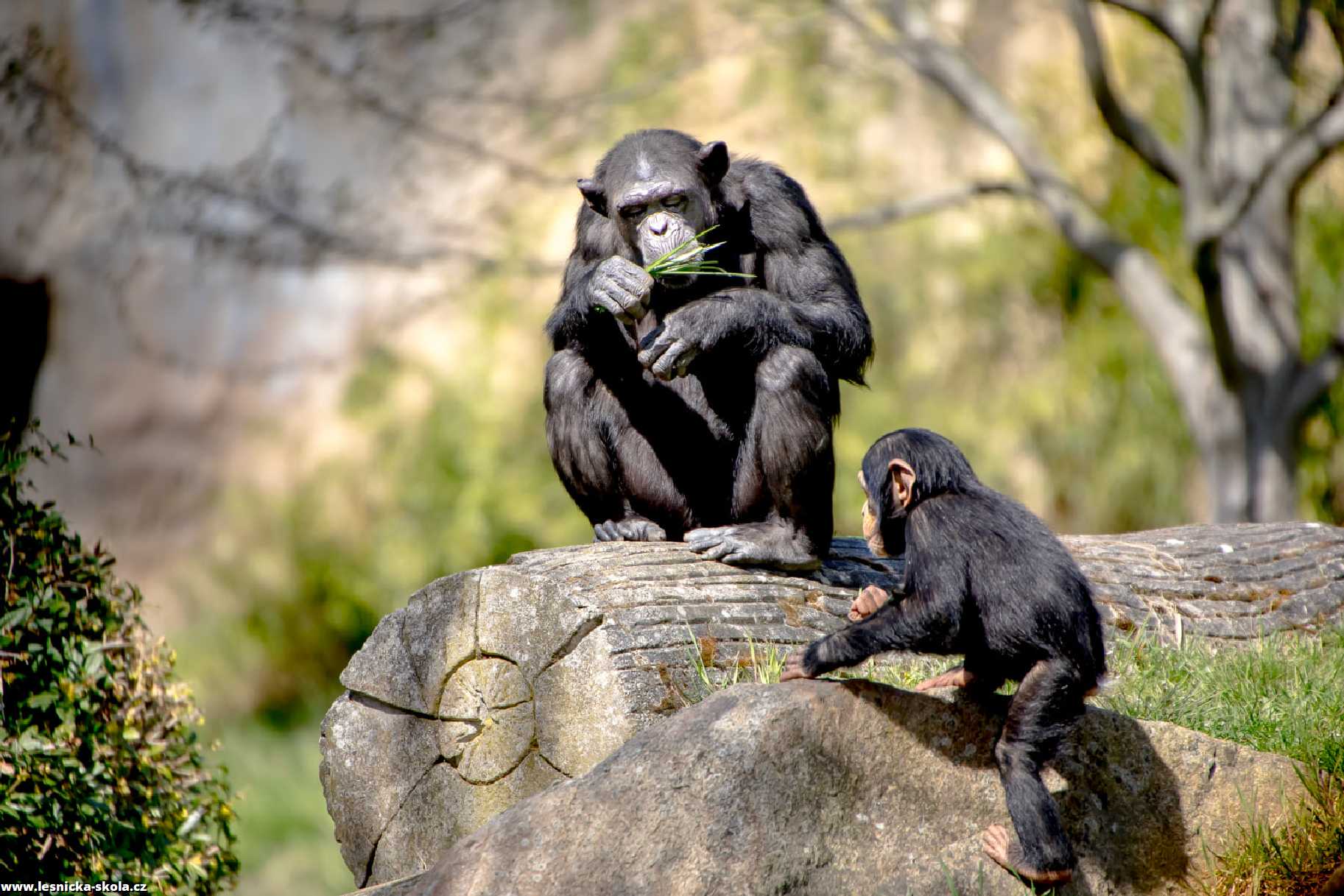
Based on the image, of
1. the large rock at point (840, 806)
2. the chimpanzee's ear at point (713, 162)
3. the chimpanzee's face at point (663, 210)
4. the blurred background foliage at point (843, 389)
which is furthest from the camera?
the blurred background foliage at point (843, 389)

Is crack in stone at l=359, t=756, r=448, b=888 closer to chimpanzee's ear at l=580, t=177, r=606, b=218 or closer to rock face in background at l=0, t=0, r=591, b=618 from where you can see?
chimpanzee's ear at l=580, t=177, r=606, b=218

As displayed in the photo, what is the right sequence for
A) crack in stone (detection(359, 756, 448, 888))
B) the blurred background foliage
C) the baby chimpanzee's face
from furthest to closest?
the blurred background foliage → crack in stone (detection(359, 756, 448, 888)) → the baby chimpanzee's face

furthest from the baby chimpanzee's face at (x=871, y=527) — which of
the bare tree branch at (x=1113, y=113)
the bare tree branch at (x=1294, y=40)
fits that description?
the bare tree branch at (x=1294, y=40)

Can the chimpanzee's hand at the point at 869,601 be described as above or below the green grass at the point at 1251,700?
above

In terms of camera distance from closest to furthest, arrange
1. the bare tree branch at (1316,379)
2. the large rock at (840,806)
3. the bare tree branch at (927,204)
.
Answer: the large rock at (840,806), the bare tree branch at (1316,379), the bare tree branch at (927,204)

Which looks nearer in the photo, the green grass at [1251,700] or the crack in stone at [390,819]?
the green grass at [1251,700]

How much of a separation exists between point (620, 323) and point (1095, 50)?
21.0 ft

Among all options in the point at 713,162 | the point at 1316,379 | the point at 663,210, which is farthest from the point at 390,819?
the point at 1316,379

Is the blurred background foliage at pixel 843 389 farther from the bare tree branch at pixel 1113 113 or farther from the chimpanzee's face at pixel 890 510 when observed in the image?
the chimpanzee's face at pixel 890 510

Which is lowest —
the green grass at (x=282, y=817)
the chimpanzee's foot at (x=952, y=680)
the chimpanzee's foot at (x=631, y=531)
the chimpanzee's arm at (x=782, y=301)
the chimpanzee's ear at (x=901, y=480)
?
the green grass at (x=282, y=817)

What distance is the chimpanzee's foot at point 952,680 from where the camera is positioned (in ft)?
13.9

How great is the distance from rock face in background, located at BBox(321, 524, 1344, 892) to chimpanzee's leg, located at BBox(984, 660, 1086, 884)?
1.23 meters

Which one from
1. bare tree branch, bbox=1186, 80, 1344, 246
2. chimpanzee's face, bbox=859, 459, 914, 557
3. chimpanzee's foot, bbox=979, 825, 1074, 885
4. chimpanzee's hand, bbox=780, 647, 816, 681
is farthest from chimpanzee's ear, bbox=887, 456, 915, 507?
bare tree branch, bbox=1186, 80, 1344, 246

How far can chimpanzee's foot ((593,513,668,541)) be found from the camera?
5953 millimetres
